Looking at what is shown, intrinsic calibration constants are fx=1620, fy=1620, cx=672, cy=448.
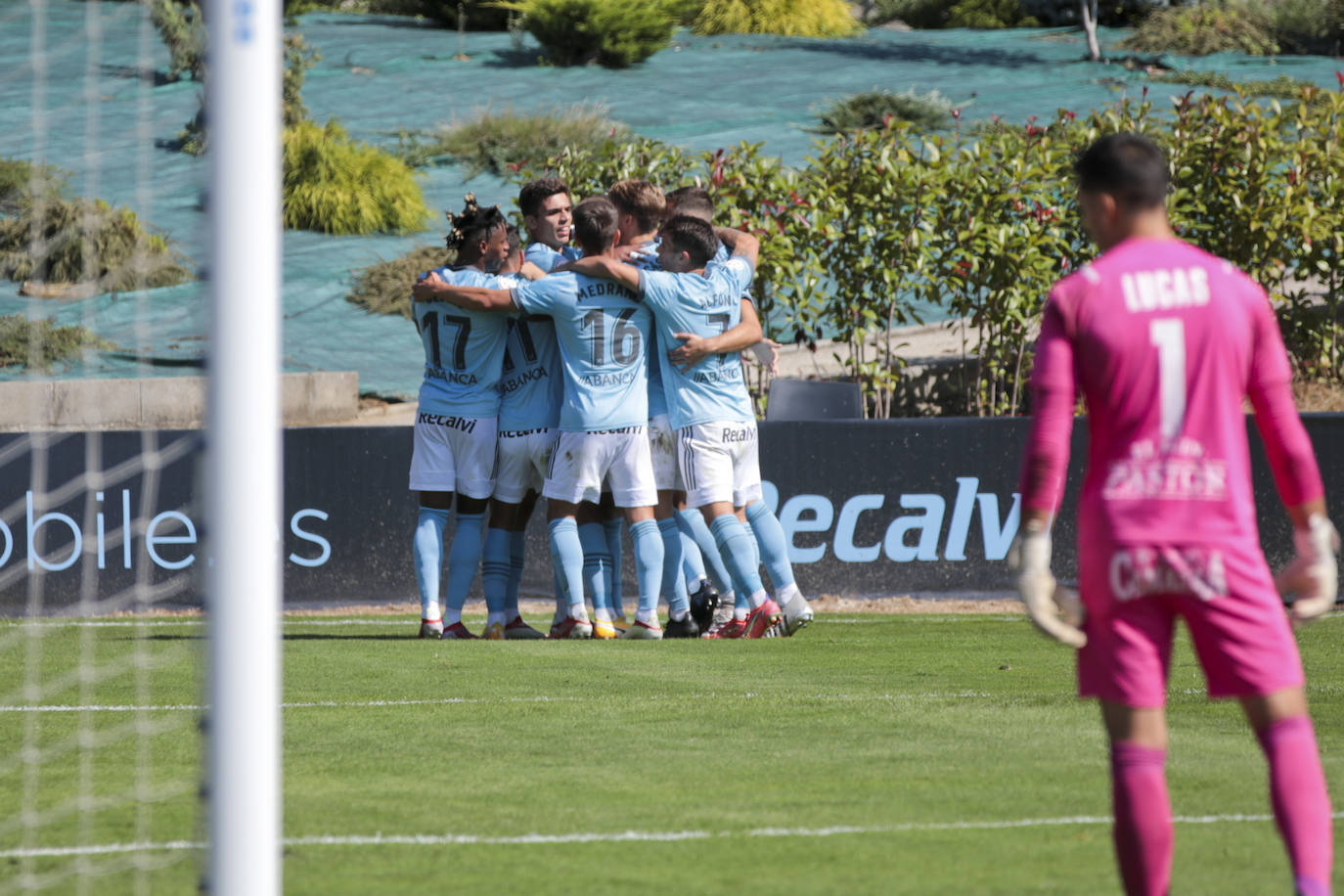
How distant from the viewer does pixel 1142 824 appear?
10.5 feet

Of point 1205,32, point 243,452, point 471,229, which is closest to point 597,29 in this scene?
point 1205,32

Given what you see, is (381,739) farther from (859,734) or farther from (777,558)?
(777,558)

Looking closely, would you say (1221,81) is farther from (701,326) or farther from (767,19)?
(701,326)

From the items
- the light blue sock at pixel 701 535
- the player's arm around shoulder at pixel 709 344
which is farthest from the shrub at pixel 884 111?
the player's arm around shoulder at pixel 709 344

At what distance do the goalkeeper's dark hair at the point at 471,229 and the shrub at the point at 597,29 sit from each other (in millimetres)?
24034

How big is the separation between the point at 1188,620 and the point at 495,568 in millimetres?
5965

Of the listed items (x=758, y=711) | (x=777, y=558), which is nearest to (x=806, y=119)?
(x=777, y=558)

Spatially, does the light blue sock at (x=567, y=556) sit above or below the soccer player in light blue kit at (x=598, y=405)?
below

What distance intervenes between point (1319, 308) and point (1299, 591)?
11.0 m

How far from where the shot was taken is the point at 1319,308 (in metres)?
13.5

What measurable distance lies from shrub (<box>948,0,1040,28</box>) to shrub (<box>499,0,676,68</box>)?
1066 cm

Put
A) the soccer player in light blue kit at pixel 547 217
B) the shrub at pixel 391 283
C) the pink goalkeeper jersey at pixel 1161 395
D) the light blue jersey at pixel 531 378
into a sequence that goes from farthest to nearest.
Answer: the shrub at pixel 391 283 → the soccer player in light blue kit at pixel 547 217 → the light blue jersey at pixel 531 378 → the pink goalkeeper jersey at pixel 1161 395

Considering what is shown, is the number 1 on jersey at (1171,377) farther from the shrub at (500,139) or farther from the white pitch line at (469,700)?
the shrub at (500,139)

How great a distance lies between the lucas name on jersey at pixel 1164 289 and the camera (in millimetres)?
3322
